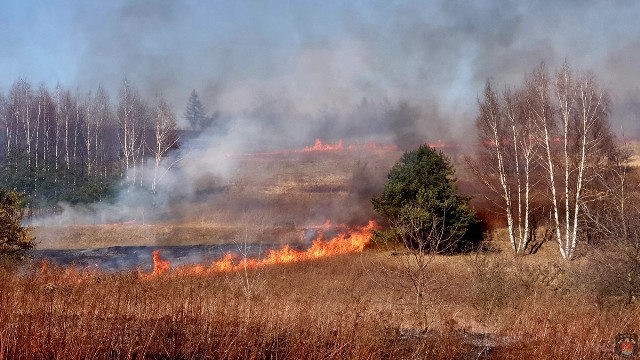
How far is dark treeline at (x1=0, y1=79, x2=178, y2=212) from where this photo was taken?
128ft

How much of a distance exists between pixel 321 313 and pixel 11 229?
13822mm

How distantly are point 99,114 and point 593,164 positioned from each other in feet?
158

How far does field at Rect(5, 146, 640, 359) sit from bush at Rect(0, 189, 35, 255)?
227cm

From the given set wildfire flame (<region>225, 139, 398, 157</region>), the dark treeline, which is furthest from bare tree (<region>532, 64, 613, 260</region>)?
the dark treeline

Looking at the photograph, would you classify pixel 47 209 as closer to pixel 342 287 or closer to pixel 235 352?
pixel 342 287

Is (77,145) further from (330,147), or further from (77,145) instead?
(330,147)

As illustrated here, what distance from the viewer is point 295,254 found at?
26.1 metres

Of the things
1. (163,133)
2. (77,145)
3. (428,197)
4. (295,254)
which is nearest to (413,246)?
(428,197)

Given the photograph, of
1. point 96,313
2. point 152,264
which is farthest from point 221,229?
point 96,313

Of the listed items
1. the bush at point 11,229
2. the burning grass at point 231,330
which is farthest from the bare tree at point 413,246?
the bush at point 11,229

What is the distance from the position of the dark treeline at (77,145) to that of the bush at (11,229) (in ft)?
71.4

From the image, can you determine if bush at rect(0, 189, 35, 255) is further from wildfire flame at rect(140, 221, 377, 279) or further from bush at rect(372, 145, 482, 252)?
bush at rect(372, 145, 482, 252)

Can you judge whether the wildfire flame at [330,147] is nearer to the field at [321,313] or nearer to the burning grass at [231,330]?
the field at [321,313]

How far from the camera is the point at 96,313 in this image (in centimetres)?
791
